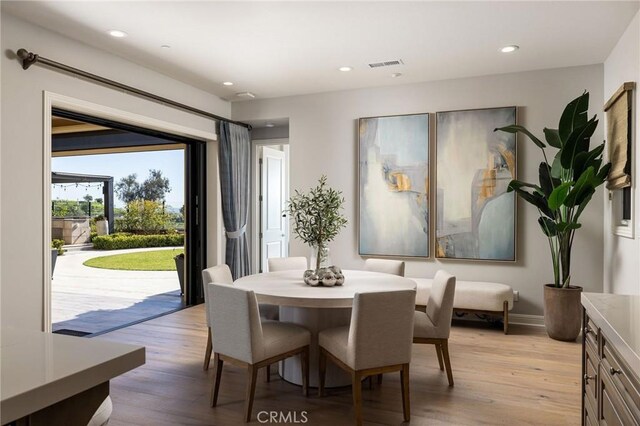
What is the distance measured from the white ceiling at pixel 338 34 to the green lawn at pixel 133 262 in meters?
4.54

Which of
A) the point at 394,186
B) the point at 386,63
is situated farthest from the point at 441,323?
the point at 386,63

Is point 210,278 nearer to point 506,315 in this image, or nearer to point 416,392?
point 416,392

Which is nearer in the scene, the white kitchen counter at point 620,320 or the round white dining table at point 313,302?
the white kitchen counter at point 620,320

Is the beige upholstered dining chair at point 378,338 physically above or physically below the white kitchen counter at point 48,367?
below

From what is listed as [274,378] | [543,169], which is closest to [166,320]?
[274,378]

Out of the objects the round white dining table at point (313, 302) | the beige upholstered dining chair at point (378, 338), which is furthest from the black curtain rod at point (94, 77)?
the beige upholstered dining chair at point (378, 338)

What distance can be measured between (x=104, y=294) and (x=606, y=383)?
633cm

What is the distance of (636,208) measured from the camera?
131 inches

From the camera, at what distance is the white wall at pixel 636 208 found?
3305 millimetres

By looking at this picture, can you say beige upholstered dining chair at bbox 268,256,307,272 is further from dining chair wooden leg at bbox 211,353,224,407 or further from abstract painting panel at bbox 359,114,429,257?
dining chair wooden leg at bbox 211,353,224,407

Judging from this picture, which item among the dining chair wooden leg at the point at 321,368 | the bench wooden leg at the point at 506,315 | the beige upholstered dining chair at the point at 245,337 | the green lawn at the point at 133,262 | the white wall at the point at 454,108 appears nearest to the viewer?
the beige upholstered dining chair at the point at 245,337

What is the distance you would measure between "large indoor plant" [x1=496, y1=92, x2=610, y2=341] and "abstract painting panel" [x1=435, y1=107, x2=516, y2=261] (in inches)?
16.3

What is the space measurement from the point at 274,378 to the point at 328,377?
0.45 m

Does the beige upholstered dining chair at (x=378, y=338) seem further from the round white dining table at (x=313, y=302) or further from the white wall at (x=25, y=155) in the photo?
the white wall at (x=25, y=155)
